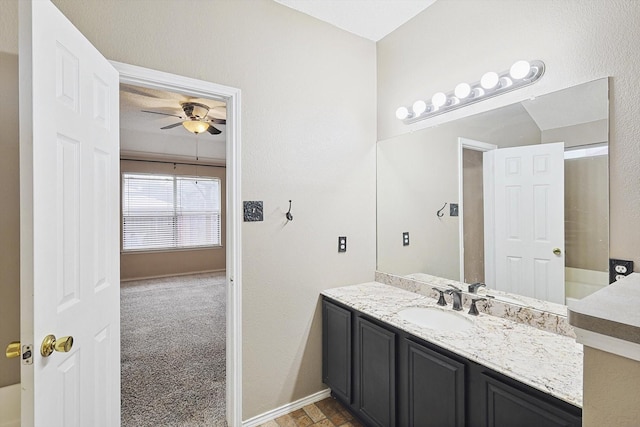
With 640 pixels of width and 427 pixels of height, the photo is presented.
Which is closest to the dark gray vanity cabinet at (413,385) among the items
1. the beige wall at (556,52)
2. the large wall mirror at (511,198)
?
the large wall mirror at (511,198)

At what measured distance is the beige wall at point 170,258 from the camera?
5781 millimetres

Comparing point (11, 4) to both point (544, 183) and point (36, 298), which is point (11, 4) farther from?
point (544, 183)

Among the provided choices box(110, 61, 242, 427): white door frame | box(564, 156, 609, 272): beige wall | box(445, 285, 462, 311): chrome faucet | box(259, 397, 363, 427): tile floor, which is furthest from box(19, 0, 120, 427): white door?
box(564, 156, 609, 272): beige wall

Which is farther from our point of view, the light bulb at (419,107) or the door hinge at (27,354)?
the light bulb at (419,107)

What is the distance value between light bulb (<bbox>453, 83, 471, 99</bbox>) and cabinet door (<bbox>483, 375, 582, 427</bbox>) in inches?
59.9

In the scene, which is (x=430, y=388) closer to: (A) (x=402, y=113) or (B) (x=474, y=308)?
(B) (x=474, y=308)

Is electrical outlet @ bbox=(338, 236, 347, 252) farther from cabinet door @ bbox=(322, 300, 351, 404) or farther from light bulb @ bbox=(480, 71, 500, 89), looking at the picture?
light bulb @ bbox=(480, 71, 500, 89)

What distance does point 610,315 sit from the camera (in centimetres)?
62

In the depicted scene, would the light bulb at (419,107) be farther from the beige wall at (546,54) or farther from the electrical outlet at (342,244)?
the electrical outlet at (342,244)

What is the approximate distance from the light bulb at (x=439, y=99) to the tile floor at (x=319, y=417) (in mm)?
2113

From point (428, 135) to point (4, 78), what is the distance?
2245 mm

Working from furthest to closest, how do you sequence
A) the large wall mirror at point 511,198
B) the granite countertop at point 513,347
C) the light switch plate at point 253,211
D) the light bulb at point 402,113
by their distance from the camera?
the light bulb at point 402,113, the light switch plate at point 253,211, the large wall mirror at point 511,198, the granite countertop at point 513,347

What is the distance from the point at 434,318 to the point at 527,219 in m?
0.76

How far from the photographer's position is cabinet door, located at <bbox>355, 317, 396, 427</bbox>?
1.71m
